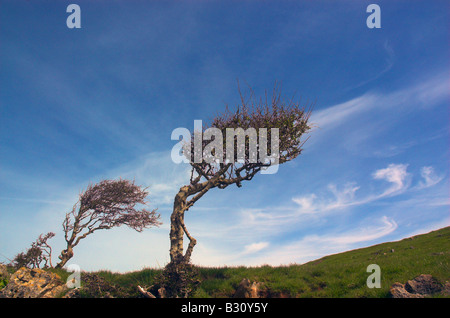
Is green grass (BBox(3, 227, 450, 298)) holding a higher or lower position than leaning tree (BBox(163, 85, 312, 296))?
lower

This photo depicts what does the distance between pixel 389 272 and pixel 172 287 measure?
15.3 m

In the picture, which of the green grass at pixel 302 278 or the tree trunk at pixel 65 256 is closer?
the green grass at pixel 302 278

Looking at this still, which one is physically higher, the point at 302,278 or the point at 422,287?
the point at 422,287

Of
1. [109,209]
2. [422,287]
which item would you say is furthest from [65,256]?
[422,287]

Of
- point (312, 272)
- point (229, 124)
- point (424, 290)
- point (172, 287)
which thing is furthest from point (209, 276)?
point (424, 290)

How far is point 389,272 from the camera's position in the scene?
20.3 meters

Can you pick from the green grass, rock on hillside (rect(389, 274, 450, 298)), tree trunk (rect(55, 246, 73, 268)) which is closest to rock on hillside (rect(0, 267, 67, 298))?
the green grass

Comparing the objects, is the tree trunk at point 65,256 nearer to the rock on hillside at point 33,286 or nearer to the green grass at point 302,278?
the green grass at point 302,278

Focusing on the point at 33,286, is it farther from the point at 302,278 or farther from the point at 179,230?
the point at 302,278

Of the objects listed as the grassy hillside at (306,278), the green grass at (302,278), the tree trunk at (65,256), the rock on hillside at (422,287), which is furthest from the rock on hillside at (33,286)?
the rock on hillside at (422,287)

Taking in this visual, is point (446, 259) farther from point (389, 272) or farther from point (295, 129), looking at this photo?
point (295, 129)

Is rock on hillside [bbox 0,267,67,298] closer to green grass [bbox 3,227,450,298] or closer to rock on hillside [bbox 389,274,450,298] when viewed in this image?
green grass [bbox 3,227,450,298]

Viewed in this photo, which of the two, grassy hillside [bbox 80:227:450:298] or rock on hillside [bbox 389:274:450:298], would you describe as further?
grassy hillside [bbox 80:227:450:298]

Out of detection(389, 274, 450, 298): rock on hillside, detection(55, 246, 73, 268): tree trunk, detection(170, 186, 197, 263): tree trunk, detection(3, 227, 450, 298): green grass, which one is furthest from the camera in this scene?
detection(55, 246, 73, 268): tree trunk
